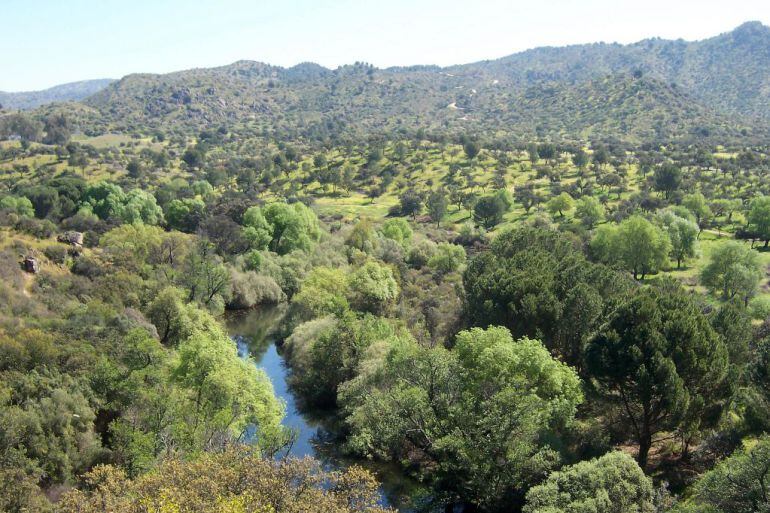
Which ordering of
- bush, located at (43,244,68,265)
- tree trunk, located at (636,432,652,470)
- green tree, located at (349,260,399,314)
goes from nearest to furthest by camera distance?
1. tree trunk, located at (636,432,652,470)
2. green tree, located at (349,260,399,314)
3. bush, located at (43,244,68,265)

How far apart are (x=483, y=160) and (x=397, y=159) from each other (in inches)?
1075

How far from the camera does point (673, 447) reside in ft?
120

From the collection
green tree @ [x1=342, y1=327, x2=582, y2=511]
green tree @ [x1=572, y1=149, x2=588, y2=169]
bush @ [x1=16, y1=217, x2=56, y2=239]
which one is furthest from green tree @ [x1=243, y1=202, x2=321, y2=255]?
green tree @ [x1=572, y1=149, x2=588, y2=169]

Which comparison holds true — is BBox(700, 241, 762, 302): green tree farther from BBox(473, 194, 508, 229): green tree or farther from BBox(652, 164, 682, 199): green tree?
BBox(652, 164, 682, 199): green tree

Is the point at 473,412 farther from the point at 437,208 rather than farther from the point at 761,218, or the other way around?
the point at 437,208

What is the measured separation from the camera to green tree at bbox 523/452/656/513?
25.0m

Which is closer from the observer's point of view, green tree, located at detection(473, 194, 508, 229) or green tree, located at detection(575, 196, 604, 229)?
green tree, located at detection(575, 196, 604, 229)

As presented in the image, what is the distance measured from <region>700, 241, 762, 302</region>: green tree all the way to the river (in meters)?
52.4

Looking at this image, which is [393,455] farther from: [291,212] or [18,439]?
[291,212]

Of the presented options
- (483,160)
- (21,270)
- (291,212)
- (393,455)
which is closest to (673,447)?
(393,455)

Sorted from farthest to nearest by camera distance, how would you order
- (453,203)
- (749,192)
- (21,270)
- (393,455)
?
(453,203) → (749,192) → (21,270) → (393,455)

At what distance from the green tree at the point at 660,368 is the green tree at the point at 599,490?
656cm

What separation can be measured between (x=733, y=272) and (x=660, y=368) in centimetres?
4535

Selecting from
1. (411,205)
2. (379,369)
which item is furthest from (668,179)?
(379,369)
